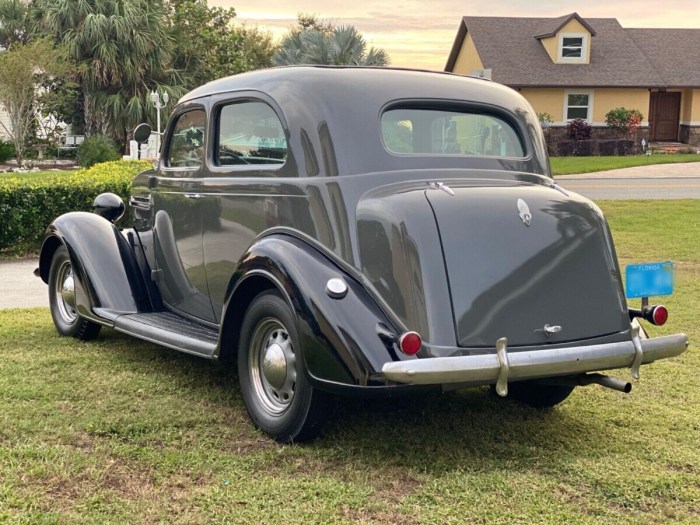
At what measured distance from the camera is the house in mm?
31828

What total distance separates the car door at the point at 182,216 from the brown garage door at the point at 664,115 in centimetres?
3221

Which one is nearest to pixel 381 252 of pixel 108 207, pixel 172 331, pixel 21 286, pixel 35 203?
pixel 172 331

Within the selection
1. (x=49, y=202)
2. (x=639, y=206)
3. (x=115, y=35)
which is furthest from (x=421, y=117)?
(x=115, y=35)

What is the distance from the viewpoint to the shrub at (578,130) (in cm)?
3106

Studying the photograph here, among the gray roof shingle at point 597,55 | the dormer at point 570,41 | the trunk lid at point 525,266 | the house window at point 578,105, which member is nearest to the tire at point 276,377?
the trunk lid at point 525,266

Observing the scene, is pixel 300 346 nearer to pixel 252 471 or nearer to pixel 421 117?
pixel 252 471

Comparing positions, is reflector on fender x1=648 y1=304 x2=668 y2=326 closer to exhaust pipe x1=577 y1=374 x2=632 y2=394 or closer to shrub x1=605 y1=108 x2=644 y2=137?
exhaust pipe x1=577 y1=374 x2=632 y2=394

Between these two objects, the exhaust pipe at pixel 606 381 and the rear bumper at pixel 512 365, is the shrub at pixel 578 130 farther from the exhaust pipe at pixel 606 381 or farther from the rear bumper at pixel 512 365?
the rear bumper at pixel 512 365

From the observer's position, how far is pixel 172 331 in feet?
16.0

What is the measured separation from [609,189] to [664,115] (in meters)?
17.9

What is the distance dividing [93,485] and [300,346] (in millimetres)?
1084

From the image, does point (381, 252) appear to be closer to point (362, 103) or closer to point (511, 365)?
point (511, 365)

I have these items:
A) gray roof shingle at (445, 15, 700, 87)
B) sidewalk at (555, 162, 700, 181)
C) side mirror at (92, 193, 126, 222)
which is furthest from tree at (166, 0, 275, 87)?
side mirror at (92, 193, 126, 222)

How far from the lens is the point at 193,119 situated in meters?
5.38
